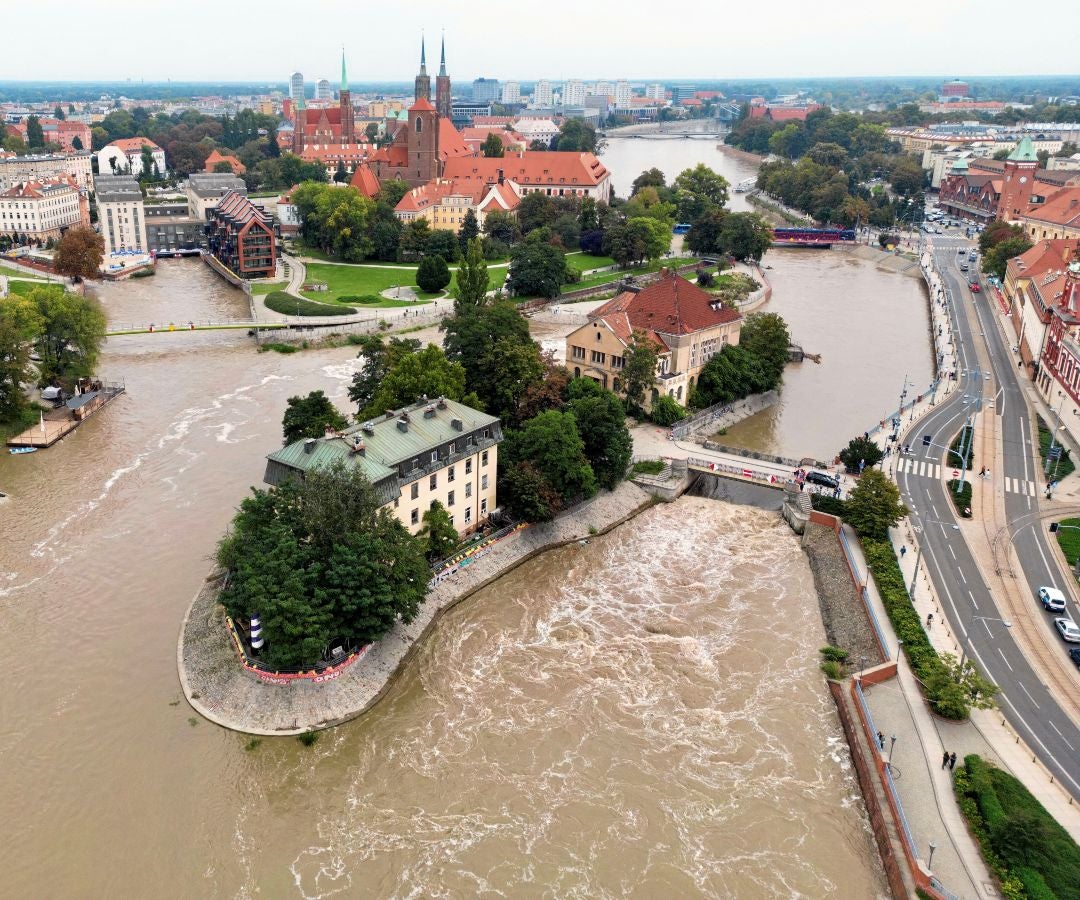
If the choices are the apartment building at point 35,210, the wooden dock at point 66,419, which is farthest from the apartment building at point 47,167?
the wooden dock at point 66,419

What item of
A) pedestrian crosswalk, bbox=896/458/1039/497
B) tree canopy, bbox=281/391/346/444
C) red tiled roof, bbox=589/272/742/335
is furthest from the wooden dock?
pedestrian crosswalk, bbox=896/458/1039/497

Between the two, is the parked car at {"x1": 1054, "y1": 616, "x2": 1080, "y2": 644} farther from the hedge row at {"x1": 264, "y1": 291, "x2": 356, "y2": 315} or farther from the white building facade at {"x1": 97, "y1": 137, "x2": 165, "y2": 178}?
the white building facade at {"x1": 97, "y1": 137, "x2": 165, "y2": 178}

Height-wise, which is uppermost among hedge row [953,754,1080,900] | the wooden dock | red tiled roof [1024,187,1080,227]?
red tiled roof [1024,187,1080,227]

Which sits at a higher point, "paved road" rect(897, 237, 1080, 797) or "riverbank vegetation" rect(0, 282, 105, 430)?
"riverbank vegetation" rect(0, 282, 105, 430)

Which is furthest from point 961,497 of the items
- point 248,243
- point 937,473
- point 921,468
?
point 248,243

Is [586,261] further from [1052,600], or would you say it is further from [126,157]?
[126,157]

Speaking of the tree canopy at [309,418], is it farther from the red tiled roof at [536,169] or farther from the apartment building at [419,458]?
the red tiled roof at [536,169]
